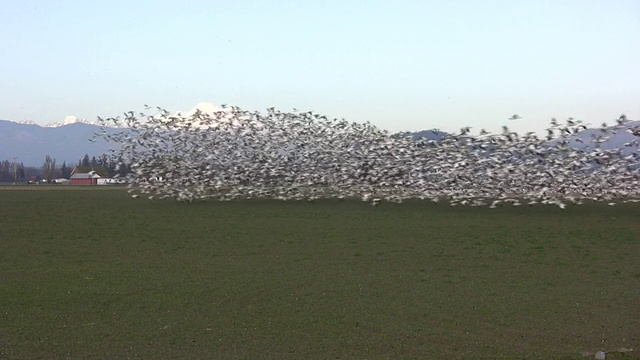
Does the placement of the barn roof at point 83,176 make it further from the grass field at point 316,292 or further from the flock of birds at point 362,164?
the grass field at point 316,292

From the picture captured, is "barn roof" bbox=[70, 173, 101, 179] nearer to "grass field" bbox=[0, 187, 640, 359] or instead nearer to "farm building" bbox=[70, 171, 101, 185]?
"farm building" bbox=[70, 171, 101, 185]

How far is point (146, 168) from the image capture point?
62.1m

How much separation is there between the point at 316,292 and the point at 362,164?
4402cm

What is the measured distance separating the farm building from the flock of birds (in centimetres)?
9525

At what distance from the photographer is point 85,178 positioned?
167000 millimetres

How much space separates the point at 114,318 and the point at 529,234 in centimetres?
2232

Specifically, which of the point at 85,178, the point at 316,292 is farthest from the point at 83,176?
Result: the point at 316,292

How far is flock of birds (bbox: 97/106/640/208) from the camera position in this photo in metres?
52.8

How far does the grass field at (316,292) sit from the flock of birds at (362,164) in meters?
19.7

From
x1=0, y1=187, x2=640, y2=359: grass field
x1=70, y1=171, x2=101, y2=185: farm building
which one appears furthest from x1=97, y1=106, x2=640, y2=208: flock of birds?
x1=70, y1=171, x2=101, y2=185: farm building

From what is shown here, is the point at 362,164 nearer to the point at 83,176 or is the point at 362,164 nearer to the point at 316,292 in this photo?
the point at 316,292

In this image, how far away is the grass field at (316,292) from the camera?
1123 cm

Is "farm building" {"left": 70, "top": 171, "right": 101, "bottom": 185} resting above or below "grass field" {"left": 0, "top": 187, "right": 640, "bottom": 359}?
above

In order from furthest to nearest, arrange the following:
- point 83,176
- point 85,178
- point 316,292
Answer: point 83,176, point 85,178, point 316,292
